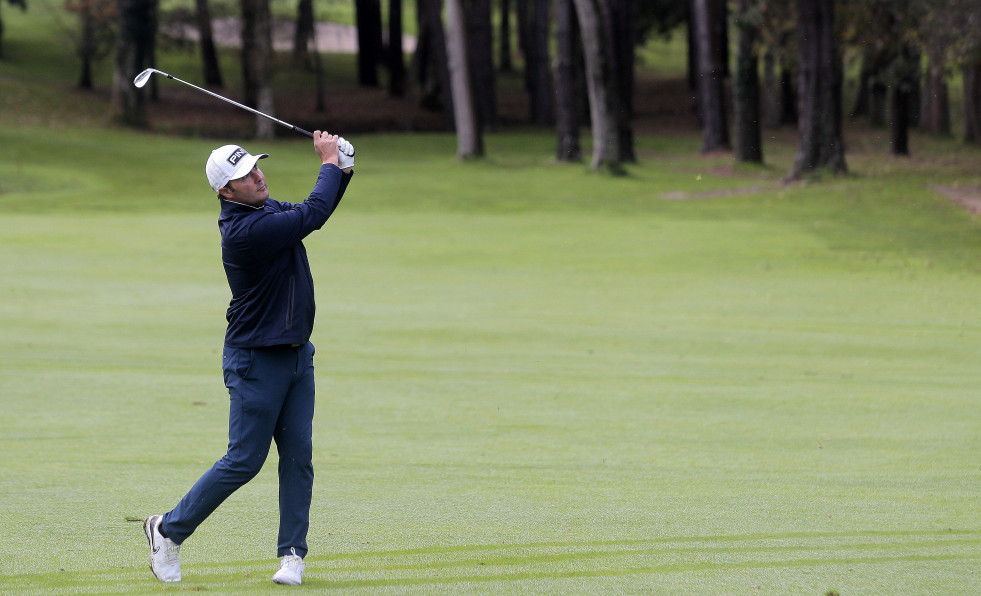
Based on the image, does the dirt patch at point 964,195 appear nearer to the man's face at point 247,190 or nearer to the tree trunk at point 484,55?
the tree trunk at point 484,55

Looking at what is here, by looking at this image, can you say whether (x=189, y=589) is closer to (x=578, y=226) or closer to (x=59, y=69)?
(x=578, y=226)

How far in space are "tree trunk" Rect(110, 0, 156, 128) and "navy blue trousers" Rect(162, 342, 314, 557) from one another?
4166cm

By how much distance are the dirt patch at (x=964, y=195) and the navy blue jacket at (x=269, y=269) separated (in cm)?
2395

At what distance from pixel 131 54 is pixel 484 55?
47.6 ft

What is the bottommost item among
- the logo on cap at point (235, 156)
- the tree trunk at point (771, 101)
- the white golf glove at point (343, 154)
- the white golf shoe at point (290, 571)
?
the tree trunk at point (771, 101)

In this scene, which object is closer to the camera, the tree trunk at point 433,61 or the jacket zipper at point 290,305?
the jacket zipper at point 290,305

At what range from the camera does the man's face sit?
18.2 ft

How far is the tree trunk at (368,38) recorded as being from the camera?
61438mm

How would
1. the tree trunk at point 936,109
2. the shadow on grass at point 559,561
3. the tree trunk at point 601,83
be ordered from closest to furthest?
the shadow on grass at point 559,561 < the tree trunk at point 601,83 < the tree trunk at point 936,109

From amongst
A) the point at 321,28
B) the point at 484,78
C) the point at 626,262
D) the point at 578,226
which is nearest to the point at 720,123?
the point at 484,78

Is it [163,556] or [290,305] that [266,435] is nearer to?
[290,305]

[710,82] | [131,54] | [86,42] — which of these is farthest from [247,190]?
[86,42]

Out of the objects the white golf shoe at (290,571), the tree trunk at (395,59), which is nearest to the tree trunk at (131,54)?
the tree trunk at (395,59)

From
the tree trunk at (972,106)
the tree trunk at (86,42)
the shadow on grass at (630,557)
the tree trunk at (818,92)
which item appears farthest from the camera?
the tree trunk at (86,42)
